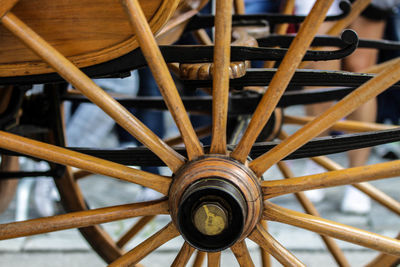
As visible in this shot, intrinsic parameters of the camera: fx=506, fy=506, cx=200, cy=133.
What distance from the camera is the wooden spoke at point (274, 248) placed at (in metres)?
0.78

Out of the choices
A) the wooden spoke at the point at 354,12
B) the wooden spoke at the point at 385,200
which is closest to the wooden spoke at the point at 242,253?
the wooden spoke at the point at 385,200

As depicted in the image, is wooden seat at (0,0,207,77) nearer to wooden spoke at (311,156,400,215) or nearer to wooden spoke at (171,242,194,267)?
wooden spoke at (171,242,194,267)

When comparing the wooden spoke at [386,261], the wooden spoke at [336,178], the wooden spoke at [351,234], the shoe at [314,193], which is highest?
the shoe at [314,193]

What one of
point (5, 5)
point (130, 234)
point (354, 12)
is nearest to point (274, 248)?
point (5, 5)

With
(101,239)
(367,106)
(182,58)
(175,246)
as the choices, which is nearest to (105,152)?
(182,58)

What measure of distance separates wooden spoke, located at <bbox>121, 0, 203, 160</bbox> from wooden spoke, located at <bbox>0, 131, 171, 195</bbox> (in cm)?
7

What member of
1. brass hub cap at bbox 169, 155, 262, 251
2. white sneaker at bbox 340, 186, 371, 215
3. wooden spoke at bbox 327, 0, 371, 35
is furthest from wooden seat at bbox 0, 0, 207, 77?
white sneaker at bbox 340, 186, 371, 215

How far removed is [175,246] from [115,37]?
1118 mm

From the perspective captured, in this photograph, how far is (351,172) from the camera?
0.74m

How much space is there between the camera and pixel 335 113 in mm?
737

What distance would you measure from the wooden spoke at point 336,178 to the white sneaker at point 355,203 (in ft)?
4.39

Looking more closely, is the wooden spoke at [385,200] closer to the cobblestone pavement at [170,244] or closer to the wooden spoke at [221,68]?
the cobblestone pavement at [170,244]

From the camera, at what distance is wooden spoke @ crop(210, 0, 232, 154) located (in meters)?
0.71

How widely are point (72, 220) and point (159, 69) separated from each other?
27 centimetres
